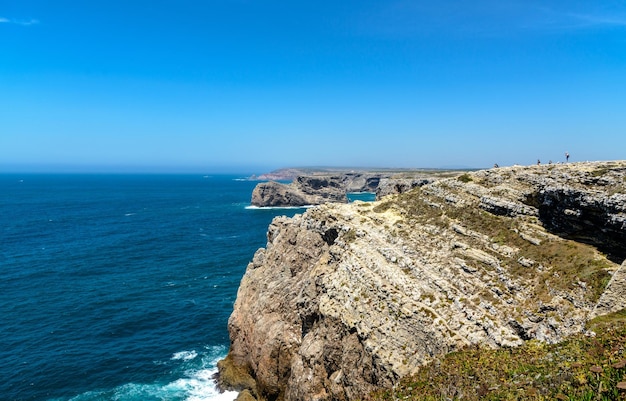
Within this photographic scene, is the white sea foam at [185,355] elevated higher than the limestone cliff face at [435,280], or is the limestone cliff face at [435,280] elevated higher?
the limestone cliff face at [435,280]

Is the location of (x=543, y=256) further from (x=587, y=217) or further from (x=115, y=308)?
(x=115, y=308)

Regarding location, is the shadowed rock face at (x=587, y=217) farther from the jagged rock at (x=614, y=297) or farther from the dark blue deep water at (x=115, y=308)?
the dark blue deep water at (x=115, y=308)

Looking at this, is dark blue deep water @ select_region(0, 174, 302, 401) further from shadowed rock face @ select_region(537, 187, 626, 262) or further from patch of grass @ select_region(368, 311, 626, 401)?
shadowed rock face @ select_region(537, 187, 626, 262)

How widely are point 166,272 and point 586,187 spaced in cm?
7591

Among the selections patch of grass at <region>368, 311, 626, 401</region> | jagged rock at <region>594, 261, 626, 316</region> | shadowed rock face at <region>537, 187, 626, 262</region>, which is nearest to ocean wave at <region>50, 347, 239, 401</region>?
patch of grass at <region>368, 311, 626, 401</region>

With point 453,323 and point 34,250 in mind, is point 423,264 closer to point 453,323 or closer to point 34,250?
point 453,323

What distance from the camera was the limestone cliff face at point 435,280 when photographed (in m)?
27.7

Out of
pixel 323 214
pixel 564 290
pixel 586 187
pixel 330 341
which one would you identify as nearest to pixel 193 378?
pixel 330 341

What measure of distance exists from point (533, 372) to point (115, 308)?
62.5 meters

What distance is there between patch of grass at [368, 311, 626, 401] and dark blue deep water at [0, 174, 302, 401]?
92.8ft

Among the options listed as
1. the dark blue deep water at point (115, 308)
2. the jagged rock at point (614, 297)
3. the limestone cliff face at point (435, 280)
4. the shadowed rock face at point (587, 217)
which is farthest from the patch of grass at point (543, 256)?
the dark blue deep water at point (115, 308)

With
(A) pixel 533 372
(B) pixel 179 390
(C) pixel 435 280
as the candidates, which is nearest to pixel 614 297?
(A) pixel 533 372

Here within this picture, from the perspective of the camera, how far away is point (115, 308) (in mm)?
63781

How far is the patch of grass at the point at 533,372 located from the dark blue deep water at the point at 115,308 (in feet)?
92.8
